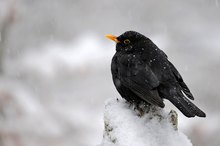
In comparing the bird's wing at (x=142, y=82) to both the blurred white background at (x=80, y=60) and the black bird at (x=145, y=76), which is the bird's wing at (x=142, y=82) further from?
the blurred white background at (x=80, y=60)

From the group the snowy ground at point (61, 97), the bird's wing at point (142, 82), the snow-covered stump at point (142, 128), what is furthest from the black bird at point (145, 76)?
the snowy ground at point (61, 97)

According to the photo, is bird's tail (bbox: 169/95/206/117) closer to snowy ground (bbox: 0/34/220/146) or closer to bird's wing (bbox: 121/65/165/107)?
bird's wing (bbox: 121/65/165/107)

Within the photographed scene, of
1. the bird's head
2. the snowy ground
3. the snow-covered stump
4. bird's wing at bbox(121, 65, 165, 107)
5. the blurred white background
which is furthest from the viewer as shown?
the blurred white background

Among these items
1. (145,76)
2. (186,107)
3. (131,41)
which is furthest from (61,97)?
(186,107)

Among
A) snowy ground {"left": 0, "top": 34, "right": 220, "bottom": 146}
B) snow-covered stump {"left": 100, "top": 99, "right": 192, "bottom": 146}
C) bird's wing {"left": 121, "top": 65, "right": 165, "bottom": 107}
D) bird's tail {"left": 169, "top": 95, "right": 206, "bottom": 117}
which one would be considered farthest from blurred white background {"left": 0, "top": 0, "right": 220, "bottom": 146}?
snow-covered stump {"left": 100, "top": 99, "right": 192, "bottom": 146}

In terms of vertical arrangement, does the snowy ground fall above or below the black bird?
above

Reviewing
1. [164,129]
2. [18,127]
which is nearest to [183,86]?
[164,129]

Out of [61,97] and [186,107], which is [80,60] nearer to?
[61,97]
